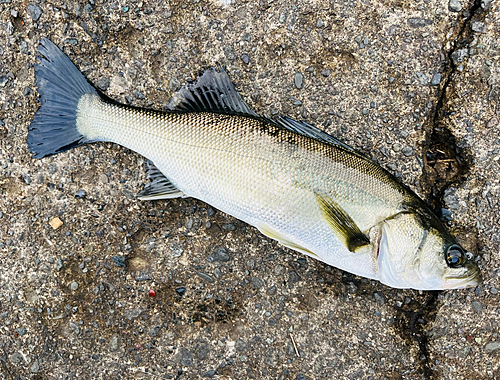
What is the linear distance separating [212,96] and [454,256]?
1.92 metres

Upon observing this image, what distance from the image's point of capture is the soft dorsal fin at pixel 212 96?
105 inches

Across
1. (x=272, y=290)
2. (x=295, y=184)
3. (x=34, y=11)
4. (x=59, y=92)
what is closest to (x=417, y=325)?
(x=272, y=290)

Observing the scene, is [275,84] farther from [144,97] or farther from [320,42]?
[144,97]

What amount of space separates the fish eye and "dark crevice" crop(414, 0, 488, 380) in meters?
0.48

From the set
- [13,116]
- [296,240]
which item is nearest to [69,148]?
[13,116]

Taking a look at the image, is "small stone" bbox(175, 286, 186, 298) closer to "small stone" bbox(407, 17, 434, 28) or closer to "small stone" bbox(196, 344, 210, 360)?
"small stone" bbox(196, 344, 210, 360)

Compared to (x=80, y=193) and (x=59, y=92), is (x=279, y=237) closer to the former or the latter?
(x=80, y=193)

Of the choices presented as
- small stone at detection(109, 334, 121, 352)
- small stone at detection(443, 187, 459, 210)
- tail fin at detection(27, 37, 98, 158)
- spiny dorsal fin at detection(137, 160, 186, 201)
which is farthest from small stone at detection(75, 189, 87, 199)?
small stone at detection(443, 187, 459, 210)

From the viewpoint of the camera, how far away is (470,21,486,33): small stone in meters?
2.82

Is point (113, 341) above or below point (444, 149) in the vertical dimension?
below

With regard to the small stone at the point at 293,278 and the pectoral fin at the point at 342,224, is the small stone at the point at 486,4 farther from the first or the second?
the small stone at the point at 293,278

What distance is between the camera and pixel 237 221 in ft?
9.78

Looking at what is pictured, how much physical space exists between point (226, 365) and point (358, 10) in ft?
9.42

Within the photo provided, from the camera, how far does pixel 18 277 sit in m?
3.02
